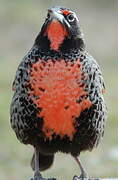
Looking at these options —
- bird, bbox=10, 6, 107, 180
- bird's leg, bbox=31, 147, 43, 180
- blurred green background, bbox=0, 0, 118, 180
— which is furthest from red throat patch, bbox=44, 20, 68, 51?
blurred green background, bbox=0, 0, 118, 180

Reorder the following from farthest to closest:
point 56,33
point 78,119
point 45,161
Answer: point 45,161 → point 78,119 → point 56,33

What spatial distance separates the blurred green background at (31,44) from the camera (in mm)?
12938

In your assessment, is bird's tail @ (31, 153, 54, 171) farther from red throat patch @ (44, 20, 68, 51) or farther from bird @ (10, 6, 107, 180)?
red throat patch @ (44, 20, 68, 51)

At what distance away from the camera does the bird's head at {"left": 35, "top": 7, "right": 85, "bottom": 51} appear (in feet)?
30.1

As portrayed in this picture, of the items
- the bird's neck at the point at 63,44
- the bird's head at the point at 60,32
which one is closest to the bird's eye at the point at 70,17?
the bird's head at the point at 60,32

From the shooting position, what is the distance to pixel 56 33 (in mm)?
9266

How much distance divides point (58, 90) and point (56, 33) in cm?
51

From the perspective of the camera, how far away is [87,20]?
24328 millimetres

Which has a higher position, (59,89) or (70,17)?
(70,17)

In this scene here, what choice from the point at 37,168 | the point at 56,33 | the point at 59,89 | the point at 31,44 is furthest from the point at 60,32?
the point at 31,44

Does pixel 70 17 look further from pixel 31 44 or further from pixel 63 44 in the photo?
pixel 31 44

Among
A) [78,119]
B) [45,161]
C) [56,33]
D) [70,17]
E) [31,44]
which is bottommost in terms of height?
[31,44]

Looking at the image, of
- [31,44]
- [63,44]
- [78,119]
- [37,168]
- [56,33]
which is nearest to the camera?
[56,33]

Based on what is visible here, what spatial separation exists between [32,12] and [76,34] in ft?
48.0
